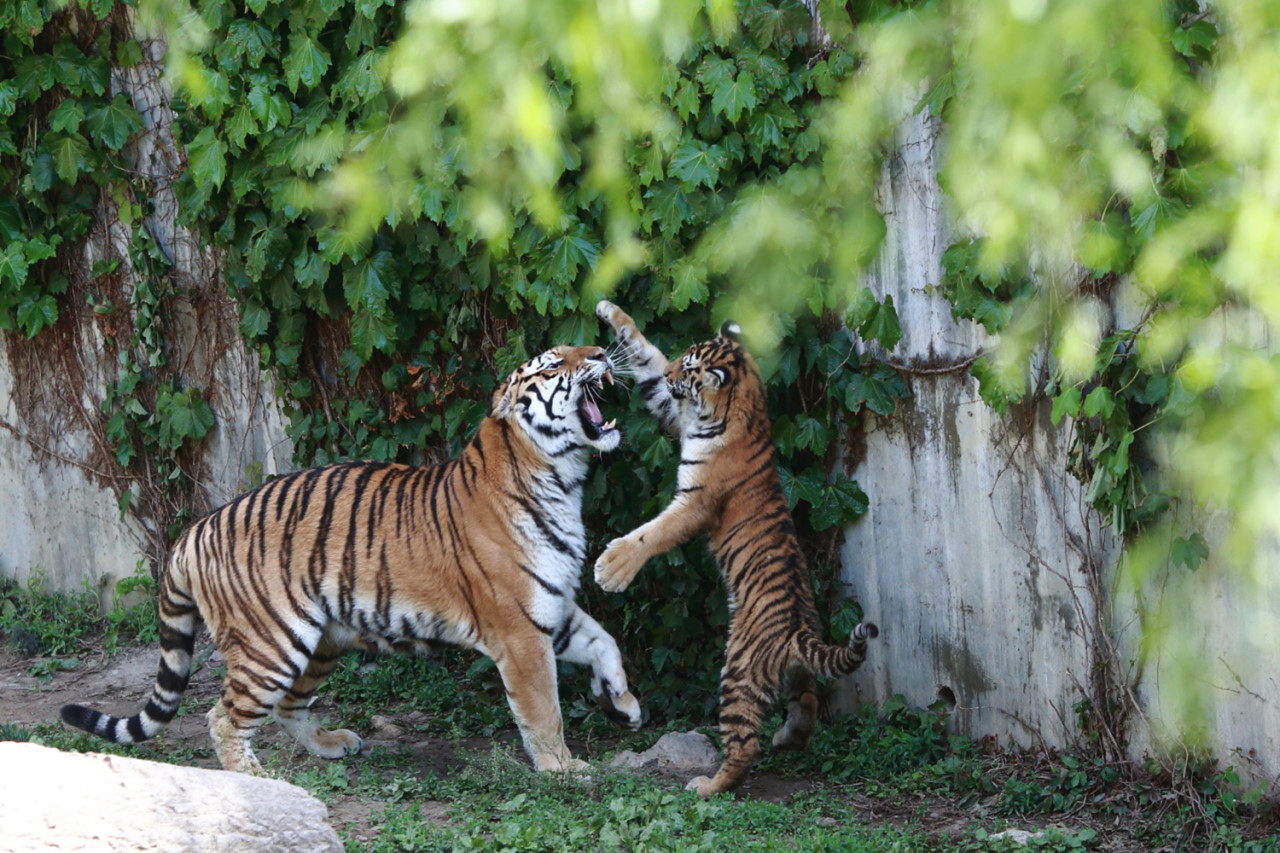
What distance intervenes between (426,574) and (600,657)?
0.82 meters

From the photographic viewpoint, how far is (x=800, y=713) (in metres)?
5.08

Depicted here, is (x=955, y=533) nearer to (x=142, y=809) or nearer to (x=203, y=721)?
(x=142, y=809)

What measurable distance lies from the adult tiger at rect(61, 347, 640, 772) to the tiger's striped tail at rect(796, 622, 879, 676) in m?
0.93

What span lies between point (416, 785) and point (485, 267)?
239 cm

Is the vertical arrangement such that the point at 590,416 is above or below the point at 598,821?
above

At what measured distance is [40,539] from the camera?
7.95m

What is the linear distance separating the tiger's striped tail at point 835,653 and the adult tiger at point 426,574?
36.4 inches

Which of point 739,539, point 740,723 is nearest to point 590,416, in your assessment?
point 739,539

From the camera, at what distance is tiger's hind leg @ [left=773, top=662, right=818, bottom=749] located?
5.06m

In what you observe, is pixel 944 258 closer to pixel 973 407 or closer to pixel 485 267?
pixel 973 407

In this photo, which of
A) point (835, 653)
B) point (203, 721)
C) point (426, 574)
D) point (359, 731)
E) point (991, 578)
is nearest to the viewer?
point (835, 653)

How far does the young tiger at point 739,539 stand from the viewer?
475 centimetres

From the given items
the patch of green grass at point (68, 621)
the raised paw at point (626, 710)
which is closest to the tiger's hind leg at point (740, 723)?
the raised paw at point (626, 710)

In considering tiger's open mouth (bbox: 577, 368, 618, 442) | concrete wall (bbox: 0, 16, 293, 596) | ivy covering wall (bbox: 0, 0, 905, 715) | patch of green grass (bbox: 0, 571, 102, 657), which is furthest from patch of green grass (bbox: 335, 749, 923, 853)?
patch of green grass (bbox: 0, 571, 102, 657)
